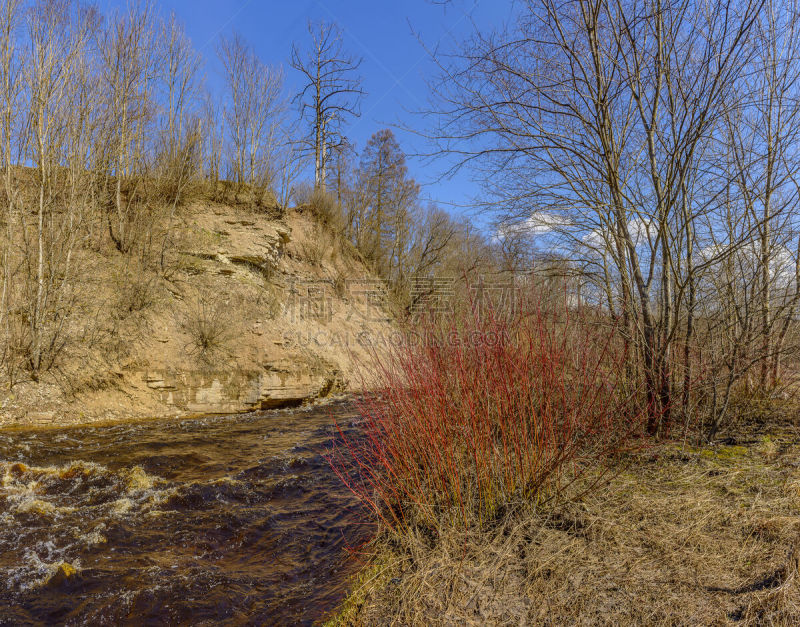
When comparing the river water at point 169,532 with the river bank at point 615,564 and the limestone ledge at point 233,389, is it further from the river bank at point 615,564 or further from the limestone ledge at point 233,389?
the limestone ledge at point 233,389

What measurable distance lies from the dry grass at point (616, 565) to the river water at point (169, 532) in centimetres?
67

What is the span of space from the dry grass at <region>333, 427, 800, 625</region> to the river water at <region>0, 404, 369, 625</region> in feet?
2.20

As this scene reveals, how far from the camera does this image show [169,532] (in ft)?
11.9

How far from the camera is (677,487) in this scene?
3.66m

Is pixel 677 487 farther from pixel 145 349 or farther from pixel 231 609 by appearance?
pixel 145 349

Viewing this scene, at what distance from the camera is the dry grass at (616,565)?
2191 mm

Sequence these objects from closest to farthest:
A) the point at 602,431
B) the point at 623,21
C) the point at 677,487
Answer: the point at 677,487 → the point at 602,431 → the point at 623,21

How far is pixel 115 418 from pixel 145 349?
151 cm

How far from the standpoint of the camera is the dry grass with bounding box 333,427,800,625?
219 cm

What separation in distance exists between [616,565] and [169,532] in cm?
354

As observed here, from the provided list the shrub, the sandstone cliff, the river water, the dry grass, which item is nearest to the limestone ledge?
the sandstone cliff

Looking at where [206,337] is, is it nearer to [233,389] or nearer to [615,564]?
[233,389]

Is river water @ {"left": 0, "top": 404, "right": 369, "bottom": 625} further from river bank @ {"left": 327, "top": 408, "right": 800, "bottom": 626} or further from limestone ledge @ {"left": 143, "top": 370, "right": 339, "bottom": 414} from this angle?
limestone ledge @ {"left": 143, "top": 370, "right": 339, "bottom": 414}

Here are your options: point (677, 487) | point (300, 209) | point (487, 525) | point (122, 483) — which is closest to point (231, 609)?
point (487, 525)
